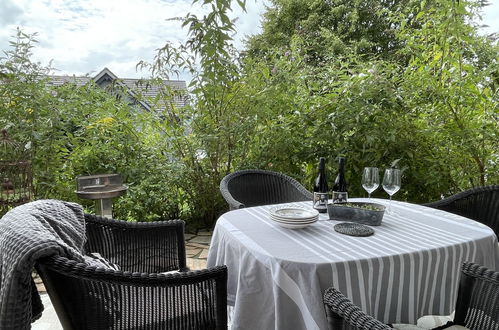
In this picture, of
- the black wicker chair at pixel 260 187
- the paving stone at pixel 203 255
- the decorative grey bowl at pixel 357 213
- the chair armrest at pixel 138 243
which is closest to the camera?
the decorative grey bowl at pixel 357 213

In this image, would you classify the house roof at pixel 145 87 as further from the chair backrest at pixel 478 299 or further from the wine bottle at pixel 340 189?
the chair backrest at pixel 478 299

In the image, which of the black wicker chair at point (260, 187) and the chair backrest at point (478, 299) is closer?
the chair backrest at point (478, 299)

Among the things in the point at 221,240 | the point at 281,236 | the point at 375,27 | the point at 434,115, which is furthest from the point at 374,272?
the point at 375,27

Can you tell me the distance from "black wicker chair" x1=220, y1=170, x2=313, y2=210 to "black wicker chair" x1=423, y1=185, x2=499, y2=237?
98cm

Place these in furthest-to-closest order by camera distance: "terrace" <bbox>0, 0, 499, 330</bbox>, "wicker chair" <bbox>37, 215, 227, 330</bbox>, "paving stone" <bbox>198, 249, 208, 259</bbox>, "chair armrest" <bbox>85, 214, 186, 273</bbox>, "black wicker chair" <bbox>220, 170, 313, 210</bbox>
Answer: "paving stone" <bbox>198, 249, 208, 259</bbox>
"black wicker chair" <bbox>220, 170, 313, 210</bbox>
"chair armrest" <bbox>85, 214, 186, 273</bbox>
"terrace" <bbox>0, 0, 499, 330</bbox>
"wicker chair" <bbox>37, 215, 227, 330</bbox>

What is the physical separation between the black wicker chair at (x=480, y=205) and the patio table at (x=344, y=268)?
647 mm

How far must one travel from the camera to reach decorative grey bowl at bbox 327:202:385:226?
1.53 m

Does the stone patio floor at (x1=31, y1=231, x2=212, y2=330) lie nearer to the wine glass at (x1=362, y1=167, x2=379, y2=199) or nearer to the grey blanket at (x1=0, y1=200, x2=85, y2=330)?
the grey blanket at (x1=0, y1=200, x2=85, y2=330)

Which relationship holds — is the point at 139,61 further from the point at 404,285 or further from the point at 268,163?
the point at 404,285

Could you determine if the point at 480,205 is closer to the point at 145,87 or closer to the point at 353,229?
the point at 353,229

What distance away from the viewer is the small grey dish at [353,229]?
1407 mm

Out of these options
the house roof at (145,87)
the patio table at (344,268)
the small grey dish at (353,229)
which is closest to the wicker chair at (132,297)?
the patio table at (344,268)

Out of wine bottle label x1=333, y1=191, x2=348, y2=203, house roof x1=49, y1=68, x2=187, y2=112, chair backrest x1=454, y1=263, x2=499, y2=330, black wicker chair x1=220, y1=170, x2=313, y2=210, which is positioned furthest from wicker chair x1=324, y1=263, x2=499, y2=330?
house roof x1=49, y1=68, x2=187, y2=112

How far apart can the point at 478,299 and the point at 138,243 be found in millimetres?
1408
